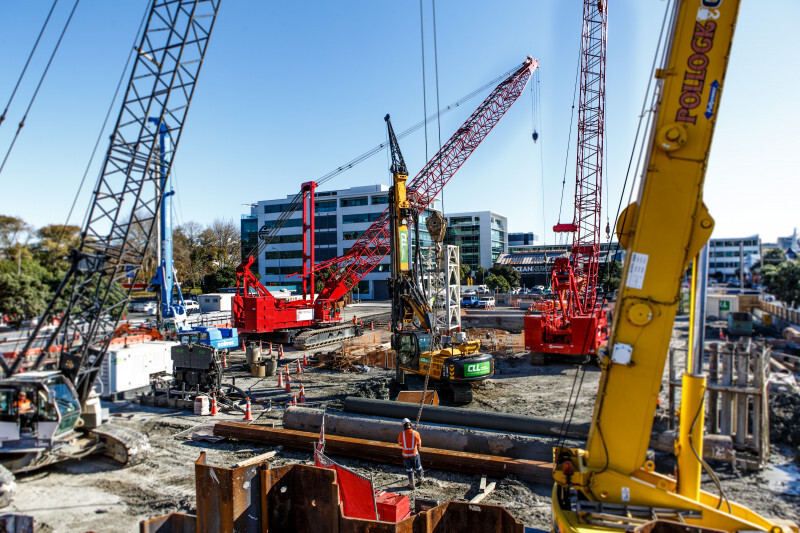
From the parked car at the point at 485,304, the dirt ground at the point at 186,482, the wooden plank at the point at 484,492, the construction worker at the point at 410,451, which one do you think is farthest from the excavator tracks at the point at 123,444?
the parked car at the point at 485,304

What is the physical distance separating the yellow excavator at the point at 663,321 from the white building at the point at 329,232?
58.2 meters

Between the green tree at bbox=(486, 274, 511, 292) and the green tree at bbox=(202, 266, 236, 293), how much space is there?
3013 cm

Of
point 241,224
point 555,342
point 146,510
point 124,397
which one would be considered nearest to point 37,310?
point 124,397

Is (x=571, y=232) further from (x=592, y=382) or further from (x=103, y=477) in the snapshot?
(x=103, y=477)

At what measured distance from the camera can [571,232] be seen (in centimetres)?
2723

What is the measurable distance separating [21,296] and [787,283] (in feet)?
137

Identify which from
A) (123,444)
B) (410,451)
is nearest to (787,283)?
(410,451)

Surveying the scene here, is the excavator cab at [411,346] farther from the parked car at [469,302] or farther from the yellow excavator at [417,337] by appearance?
the parked car at [469,302]

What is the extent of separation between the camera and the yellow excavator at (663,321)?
449 cm

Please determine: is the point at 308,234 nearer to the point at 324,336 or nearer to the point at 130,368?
the point at 324,336

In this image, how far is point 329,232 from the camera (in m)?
65.7

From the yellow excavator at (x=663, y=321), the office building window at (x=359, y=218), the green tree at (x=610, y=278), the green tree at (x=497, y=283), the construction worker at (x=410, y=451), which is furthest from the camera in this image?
the office building window at (x=359, y=218)

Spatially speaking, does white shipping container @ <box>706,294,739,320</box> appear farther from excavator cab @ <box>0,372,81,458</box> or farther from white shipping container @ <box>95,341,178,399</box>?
excavator cab @ <box>0,372,81,458</box>

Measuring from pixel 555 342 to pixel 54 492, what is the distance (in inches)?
647
